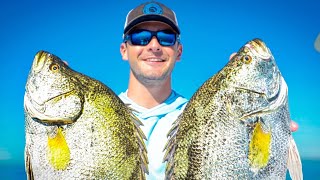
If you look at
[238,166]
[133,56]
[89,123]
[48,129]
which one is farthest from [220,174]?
[133,56]

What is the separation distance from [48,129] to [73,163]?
0.57m

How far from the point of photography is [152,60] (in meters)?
7.97

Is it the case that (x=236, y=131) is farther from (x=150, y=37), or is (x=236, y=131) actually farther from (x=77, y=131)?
(x=150, y=37)

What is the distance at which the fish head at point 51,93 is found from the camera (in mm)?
5625

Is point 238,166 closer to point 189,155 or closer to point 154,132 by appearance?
point 189,155

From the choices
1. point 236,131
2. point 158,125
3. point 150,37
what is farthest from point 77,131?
point 150,37

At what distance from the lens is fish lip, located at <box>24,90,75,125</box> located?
220 inches

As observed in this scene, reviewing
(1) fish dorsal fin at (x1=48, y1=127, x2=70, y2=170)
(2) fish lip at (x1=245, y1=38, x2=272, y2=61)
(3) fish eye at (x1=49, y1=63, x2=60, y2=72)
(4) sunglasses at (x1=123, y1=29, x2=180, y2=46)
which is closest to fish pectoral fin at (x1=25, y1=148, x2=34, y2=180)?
(1) fish dorsal fin at (x1=48, y1=127, x2=70, y2=170)

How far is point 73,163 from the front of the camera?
5402 millimetres

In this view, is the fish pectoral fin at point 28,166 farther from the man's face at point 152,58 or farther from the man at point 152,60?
the man's face at point 152,58

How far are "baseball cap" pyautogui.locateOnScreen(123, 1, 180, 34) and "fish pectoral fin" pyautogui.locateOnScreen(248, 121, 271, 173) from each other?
334 centimetres

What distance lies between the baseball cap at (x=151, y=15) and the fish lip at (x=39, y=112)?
9.17ft

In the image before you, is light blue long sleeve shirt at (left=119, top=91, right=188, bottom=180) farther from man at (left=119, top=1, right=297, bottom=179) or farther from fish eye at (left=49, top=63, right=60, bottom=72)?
fish eye at (left=49, top=63, right=60, bottom=72)

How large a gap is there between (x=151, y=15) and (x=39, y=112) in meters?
3.24
